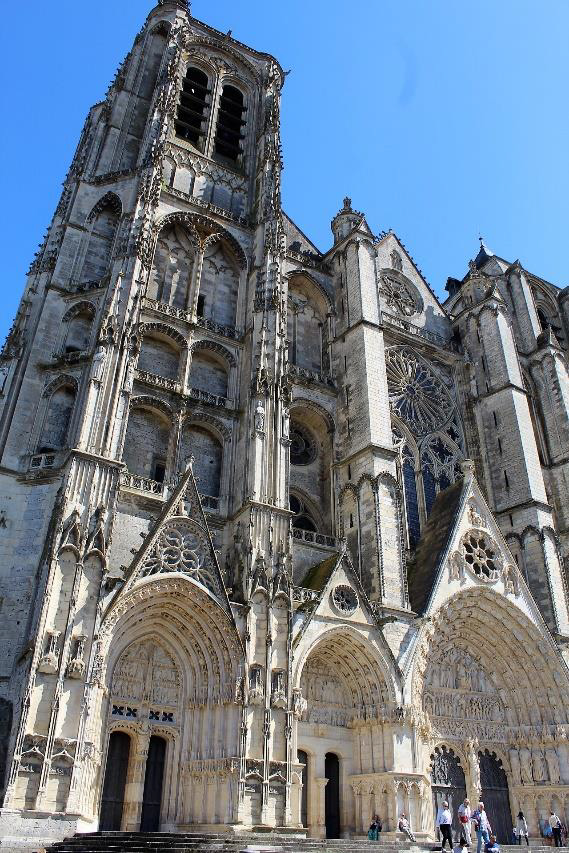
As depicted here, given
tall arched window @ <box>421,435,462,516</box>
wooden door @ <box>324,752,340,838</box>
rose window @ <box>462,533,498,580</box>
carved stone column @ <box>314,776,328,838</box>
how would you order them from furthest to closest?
tall arched window @ <box>421,435,462,516</box> < rose window @ <box>462,533,498,580</box> < wooden door @ <box>324,752,340,838</box> < carved stone column @ <box>314,776,328,838</box>

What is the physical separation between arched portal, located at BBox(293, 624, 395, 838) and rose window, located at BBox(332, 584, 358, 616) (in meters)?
0.08

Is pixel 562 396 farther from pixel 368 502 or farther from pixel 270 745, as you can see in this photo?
pixel 270 745

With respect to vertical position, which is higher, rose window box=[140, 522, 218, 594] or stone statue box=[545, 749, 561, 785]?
rose window box=[140, 522, 218, 594]

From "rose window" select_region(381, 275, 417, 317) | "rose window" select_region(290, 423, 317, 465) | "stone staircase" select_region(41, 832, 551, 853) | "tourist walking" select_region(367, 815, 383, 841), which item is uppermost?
"rose window" select_region(381, 275, 417, 317)

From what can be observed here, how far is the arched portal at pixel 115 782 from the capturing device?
14250 mm

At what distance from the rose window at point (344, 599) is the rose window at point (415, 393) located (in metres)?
8.66

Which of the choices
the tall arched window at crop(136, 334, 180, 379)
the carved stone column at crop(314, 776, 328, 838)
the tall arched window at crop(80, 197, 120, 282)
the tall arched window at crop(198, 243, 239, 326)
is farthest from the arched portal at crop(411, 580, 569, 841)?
the tall arched window at crop(80, 197, 120, 282)

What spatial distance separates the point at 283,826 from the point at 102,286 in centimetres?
1374

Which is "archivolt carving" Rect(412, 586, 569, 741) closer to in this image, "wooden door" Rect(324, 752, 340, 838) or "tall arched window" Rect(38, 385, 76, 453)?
"wooden door" Rect(324, 752, 340, 838)

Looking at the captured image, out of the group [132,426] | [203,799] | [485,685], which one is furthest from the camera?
[485,685]

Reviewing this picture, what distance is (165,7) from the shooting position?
91.2ft

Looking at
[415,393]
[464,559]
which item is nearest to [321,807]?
[464,559]

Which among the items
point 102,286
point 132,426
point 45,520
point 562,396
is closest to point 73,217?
point 102,286

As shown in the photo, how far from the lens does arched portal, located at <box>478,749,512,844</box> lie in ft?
61.4
